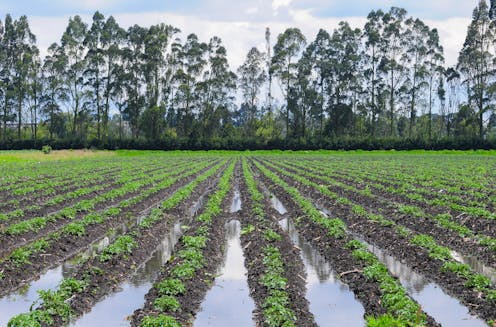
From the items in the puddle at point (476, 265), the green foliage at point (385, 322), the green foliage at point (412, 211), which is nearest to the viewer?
the green foliage at point (385, 322)

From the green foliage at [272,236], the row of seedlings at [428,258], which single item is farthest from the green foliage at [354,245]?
the green foliage at [272,236]

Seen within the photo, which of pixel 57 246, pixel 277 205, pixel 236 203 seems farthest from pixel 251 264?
pixel 236 203

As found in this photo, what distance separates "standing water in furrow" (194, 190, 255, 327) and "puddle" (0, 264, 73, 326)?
2571 millimetres

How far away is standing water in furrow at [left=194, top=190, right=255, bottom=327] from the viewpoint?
7258 mm

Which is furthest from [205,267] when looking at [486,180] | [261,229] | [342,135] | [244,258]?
[342,135]

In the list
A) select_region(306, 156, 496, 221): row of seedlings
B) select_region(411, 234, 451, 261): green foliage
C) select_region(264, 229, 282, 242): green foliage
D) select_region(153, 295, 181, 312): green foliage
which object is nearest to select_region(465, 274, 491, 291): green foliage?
select_region(411, 234, 451, 261): green foliage

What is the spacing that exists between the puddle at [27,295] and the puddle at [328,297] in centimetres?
422

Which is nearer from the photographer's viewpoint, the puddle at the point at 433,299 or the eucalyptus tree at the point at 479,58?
the puddle at the point at 433,299

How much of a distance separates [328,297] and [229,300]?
1582mm

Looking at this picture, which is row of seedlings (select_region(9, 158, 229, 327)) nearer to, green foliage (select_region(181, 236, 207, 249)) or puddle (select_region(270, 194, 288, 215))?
green foliage (select_region(181, 236, 207, 249))

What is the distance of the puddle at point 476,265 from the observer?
932 centimetres

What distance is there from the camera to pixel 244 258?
10.9 meters

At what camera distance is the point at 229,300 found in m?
8.12

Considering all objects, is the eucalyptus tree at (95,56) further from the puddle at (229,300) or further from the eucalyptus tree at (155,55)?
the puddle at (229,300)
